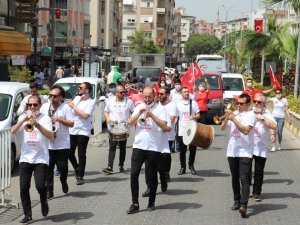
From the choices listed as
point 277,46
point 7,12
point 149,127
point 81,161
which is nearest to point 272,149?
point 81,161

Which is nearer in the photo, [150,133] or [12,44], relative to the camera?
[150,133]

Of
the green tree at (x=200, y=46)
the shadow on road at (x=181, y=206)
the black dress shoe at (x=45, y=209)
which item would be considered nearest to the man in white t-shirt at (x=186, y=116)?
the shadow on road at (x=181, y=206)

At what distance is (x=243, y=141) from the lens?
356 inches

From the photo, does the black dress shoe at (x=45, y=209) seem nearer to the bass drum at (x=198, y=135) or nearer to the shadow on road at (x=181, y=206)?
the shadow on road at (x=181, y=206)

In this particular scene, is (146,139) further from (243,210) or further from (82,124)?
(82,124)

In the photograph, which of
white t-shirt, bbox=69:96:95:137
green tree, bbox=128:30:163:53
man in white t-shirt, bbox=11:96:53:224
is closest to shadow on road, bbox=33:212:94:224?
man in white t-shirt, bbox=11:96:53:224

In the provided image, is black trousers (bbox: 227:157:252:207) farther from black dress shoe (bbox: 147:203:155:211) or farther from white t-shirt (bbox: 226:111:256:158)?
black dress shoe (bbox: 147:203:155:211)

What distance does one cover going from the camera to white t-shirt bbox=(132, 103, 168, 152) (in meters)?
9.05

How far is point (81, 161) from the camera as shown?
11.2 m

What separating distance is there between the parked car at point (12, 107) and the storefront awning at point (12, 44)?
38.4ft

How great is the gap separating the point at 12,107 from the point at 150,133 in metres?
4.45

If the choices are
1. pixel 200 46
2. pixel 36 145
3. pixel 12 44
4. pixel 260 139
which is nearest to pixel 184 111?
pixel 260 139

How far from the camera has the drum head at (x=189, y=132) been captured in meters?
10.9

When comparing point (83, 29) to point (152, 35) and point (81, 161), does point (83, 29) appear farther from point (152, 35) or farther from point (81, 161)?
point (81, 161)
